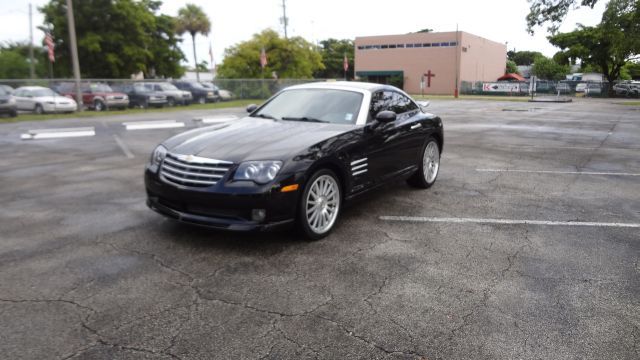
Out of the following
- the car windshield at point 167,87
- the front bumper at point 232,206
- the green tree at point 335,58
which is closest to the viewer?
the front bumper at point 232,206

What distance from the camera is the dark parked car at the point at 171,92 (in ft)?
91.1

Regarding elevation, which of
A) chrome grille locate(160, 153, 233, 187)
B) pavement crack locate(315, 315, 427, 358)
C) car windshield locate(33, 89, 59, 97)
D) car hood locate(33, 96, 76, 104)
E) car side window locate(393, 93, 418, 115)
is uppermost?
car windshield locate(33, 89, 59, 97)

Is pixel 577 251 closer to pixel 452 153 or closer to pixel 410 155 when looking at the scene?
pixel 410 155

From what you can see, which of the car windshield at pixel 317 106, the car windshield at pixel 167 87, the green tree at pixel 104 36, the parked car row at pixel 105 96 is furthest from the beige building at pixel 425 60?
the car windshield at pixel 317 106

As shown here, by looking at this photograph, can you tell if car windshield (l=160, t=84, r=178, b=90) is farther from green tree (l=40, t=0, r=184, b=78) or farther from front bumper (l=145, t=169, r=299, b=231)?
front bumper (l=145, t=169, r=299, b=231)

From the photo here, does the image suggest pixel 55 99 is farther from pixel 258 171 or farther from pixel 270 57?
pixel 270 57

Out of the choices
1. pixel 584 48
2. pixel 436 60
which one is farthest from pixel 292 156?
pixel 436 60

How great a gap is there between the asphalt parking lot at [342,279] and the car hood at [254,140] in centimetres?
86

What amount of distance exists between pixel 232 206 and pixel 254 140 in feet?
2.78

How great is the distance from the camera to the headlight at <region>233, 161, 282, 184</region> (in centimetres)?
425

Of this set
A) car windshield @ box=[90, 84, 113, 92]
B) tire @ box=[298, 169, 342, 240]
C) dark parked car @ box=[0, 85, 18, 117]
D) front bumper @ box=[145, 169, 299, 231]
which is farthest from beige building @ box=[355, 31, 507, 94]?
front bumper @ box=[145, 169, 299, 231]

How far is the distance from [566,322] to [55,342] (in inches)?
127

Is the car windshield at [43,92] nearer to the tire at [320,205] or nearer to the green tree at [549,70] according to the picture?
the tire at [320,205]

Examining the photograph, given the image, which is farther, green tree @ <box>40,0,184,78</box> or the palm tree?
the palm tree
